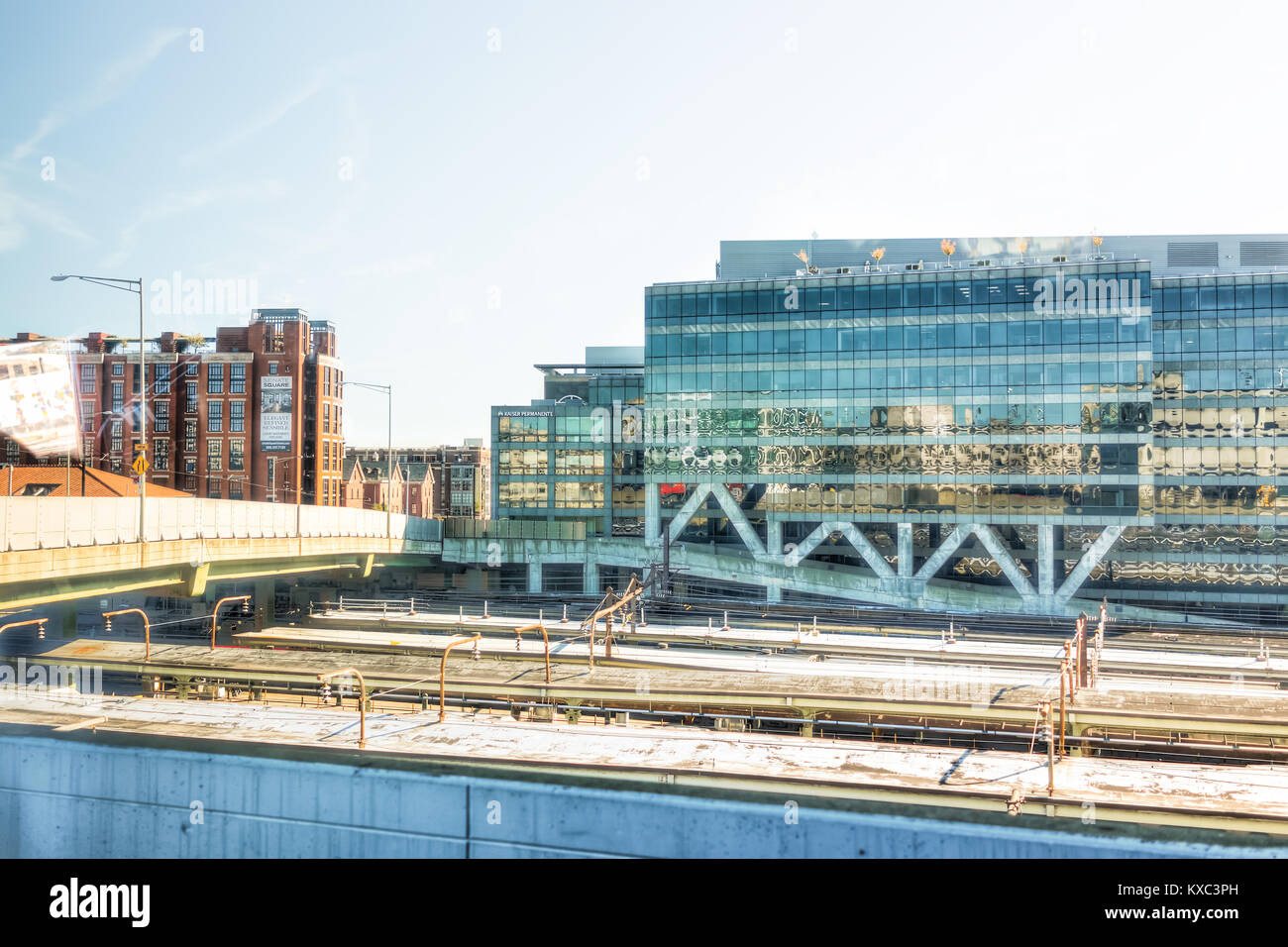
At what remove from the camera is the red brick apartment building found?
8394 cm

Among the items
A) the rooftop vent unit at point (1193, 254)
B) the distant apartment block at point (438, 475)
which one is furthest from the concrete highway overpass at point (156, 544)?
the distant apartment block at point (438, 475)

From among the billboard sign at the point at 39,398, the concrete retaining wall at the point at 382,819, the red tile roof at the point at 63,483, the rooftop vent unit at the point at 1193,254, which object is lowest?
the concrete retaining wall at the point at 382,819

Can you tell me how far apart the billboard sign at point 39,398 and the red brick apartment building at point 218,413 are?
135 inches

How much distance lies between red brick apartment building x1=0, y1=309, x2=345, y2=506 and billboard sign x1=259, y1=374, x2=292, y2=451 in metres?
0.10

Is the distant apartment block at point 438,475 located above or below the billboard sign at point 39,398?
below

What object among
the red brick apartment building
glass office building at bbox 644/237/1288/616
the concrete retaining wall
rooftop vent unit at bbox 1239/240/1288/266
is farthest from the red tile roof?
rooftop vent unit at bbox 1239/240/1288/266

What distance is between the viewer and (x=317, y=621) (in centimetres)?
4428

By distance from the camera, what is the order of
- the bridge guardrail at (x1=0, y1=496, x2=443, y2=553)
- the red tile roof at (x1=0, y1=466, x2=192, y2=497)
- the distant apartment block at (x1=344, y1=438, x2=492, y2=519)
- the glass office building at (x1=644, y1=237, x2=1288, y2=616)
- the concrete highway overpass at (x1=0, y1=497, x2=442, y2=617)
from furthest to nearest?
the distant apartment block at (x1=344, y1=438, x2=492, y2=519) → the glass office building at (x1=644, y1=237, x2=1288, y2=616) → the red tile roof at (x1=0, y1=466, x2=192, y2=497) → the concrete highway overpass at (x1=0, y1=497, x2=442, y2=617) → the bridge guardrail at (x1=0, y1=496, x2=443, y2=553)

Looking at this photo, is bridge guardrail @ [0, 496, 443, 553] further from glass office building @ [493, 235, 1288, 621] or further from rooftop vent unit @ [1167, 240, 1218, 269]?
rooftop vent unit @ [1167, 240, 1218, 269]

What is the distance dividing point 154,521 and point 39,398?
42.7 meters

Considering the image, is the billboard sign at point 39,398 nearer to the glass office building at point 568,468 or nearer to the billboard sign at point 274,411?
the billboard sign at point 274,411

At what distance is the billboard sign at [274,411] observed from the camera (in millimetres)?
84312

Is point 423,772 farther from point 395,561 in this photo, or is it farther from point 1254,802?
point 395,561
